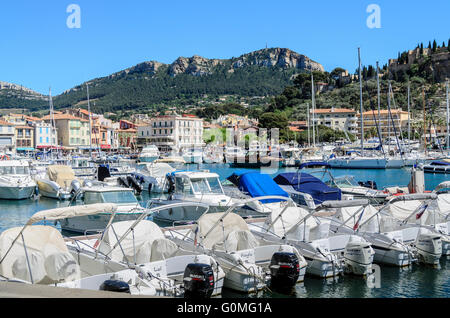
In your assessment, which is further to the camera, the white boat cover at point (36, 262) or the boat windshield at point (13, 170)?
the boat windshield at point (13, 170)

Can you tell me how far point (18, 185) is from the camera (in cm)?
3350

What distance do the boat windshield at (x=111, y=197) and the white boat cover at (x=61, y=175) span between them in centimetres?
1320

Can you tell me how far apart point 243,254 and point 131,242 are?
3.01 m

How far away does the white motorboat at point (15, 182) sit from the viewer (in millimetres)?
33531

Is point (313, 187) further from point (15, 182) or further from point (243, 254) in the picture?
point (15, 182)

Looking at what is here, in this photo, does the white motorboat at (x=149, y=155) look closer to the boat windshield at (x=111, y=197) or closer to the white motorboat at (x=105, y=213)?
the white motorboat at (x=105, y=213)

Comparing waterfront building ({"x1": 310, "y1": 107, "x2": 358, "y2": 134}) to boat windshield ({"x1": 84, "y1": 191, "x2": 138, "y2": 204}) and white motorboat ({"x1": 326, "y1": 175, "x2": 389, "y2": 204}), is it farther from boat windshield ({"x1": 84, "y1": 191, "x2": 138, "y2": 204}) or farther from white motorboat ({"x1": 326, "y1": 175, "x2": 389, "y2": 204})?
boat windshield ({"x1": 84, "y1": 191, "x2": 138, "y2": 204})

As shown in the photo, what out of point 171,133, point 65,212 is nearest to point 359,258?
point 65,212

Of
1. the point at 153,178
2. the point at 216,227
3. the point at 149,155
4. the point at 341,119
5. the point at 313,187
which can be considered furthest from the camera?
the point at 341,119

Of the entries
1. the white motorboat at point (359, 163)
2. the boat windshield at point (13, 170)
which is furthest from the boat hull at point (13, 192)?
the white motorboat at point (359, 163)

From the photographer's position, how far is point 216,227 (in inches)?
548

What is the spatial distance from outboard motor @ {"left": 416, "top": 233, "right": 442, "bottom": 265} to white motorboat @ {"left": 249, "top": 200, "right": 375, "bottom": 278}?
7.44ft

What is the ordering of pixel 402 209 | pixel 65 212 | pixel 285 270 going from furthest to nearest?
pixel 402 209, pixel 285 270, pixel 65 212
